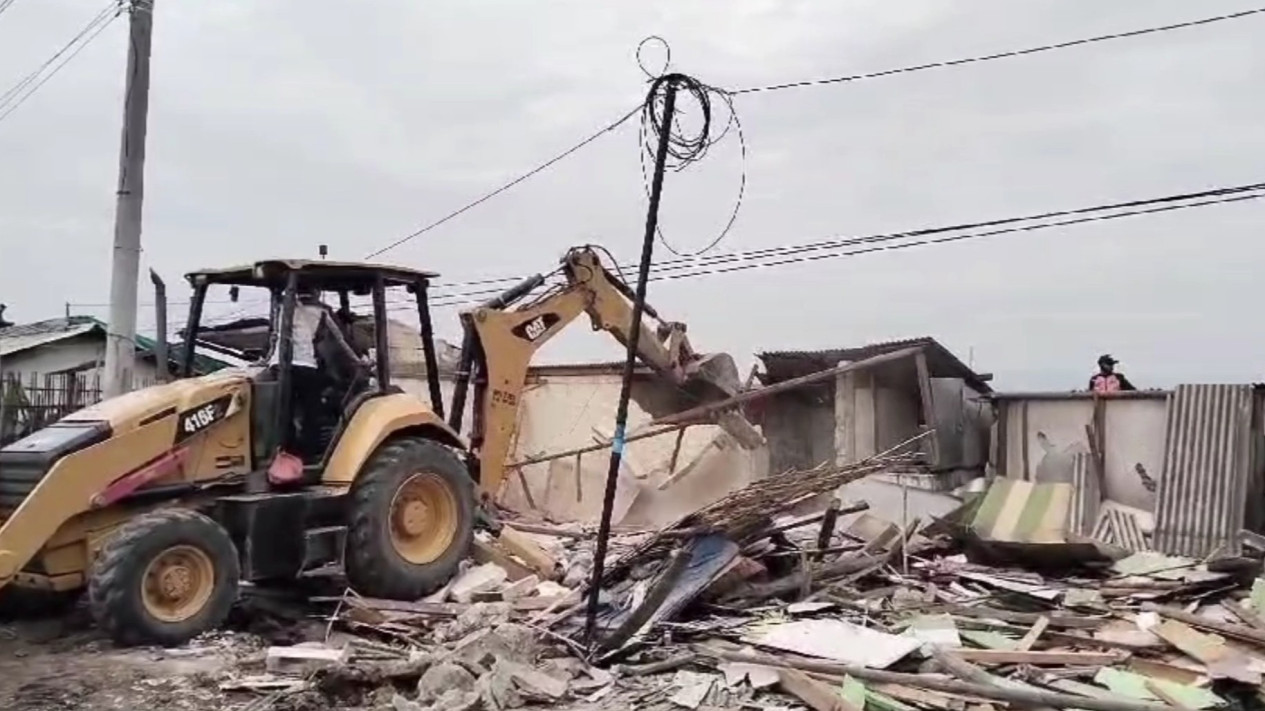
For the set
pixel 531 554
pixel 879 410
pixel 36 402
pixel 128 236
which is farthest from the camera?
pixel 36 402

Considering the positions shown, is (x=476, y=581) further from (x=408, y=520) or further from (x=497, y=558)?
(x=408, y=520)

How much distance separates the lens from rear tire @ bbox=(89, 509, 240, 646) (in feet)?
24.6

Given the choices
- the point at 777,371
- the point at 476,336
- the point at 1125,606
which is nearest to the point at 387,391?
the point at 476,336

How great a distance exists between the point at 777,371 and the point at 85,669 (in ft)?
32.9

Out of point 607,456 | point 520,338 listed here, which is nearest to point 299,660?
point 520,338

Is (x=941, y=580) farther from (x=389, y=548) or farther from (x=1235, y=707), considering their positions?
(x=389, y=548)

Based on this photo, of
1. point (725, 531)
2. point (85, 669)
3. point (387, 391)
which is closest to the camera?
point (85, 669)

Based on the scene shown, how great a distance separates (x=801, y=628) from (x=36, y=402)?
43.9 ft

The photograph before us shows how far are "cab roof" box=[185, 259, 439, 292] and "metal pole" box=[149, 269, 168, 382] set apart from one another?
0.62 meters

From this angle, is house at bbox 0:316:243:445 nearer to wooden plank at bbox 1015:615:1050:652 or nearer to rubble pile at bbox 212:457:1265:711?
rubble pile at bbox 212:457:1265:711

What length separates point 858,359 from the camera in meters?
14.2

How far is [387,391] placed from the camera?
948 centimetres

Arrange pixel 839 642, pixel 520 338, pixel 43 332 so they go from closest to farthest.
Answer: pixel 839 642
pixel 520 338
pixel 43 332

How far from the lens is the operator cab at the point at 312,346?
8875 millimetres
